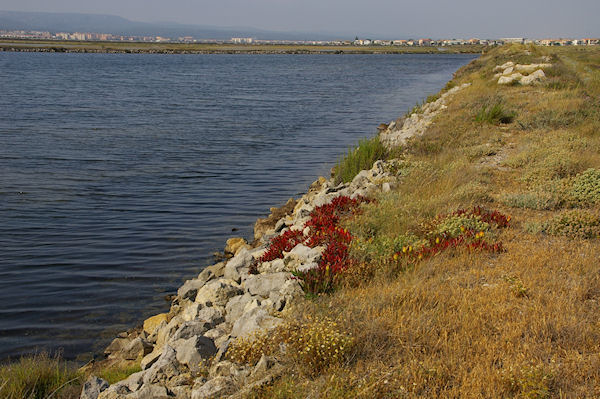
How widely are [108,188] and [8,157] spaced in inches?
220

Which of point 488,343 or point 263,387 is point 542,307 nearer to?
point 488,343

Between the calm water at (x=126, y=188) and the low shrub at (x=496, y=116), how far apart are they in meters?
5.78

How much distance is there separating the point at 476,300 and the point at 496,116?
11966 millimetres

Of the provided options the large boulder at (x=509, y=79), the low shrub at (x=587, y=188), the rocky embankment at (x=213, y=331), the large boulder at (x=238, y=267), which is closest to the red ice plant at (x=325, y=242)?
the rocky embankment at (x=213, y=331)

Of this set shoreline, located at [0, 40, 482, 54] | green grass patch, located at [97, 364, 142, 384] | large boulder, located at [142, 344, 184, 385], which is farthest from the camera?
shoreline, located at [0, 40, 482, 54]

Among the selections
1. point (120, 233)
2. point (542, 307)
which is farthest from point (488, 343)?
point (120, 233)

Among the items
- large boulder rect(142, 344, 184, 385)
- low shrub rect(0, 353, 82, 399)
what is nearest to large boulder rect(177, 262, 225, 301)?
low shrub rect(0, 353, 82, 399)

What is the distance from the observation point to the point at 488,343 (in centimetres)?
458

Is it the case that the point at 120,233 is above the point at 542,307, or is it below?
below

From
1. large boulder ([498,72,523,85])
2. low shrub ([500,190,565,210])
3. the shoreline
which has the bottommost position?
low shrub ([500,190,565,210])

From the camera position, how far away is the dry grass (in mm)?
4109

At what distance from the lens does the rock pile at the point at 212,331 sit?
473cm

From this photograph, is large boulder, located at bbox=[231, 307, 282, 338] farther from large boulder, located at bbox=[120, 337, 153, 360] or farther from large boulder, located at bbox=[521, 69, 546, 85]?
large boulder, located at bbox=[521, 69, 546, 85]

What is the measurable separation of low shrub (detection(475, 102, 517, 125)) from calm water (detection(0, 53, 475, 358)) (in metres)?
5.78
